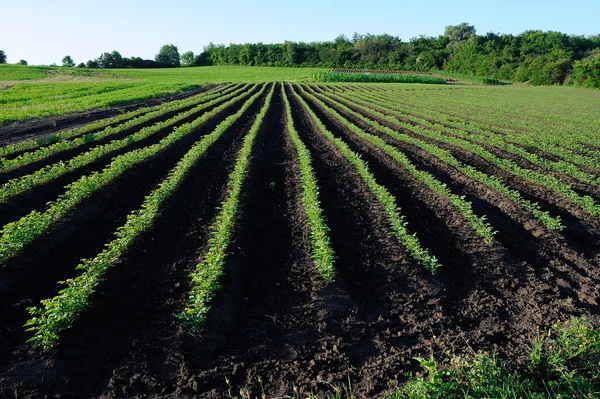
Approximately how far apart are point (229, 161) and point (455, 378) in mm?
11462

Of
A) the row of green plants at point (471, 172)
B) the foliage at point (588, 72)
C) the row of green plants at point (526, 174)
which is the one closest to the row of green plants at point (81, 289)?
the row of green plants at point (471, 172)

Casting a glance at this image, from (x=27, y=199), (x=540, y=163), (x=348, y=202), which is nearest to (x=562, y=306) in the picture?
(x=348, y=202)

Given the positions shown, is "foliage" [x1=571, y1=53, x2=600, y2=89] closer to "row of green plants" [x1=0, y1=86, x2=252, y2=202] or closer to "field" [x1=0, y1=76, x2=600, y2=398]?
"field" [x1=0, y1=76, x2=600, y2=398]

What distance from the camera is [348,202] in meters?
10.4

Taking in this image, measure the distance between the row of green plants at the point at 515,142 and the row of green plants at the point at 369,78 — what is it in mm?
45976

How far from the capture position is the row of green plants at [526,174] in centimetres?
1062

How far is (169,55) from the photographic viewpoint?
143 m

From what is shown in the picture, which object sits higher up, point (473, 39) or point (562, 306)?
point (473, 39)

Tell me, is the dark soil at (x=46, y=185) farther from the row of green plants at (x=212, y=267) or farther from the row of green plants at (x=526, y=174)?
the row of green plants at (x=526, y=174)

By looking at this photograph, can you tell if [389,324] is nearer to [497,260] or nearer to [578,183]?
[497,260]

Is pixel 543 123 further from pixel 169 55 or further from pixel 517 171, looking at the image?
pixel 169 55

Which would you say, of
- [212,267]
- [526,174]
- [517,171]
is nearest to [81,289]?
[212,267]

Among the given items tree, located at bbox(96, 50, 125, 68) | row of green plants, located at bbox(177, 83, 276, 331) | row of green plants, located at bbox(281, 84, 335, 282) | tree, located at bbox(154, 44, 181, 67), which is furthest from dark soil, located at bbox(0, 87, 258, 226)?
tree, located at bbox(154, 44, 181, 67)

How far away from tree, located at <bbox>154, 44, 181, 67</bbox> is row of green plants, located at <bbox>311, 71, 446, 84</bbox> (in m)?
89.6
